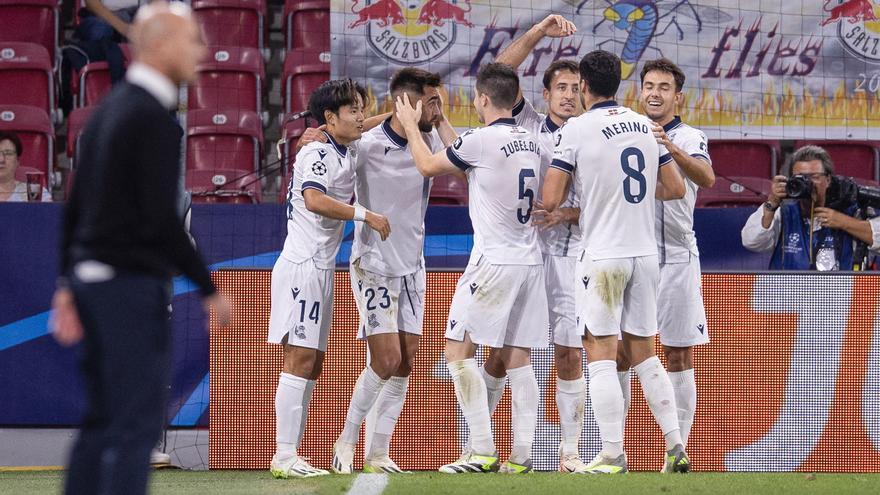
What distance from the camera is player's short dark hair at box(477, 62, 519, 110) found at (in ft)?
20.9

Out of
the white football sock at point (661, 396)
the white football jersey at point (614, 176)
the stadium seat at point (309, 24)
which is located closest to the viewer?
the white football jersey at point (614, 176)

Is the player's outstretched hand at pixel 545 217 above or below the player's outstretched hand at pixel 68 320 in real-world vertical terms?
above

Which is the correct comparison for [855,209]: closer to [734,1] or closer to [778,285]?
[778,285]

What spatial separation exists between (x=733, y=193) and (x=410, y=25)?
126 inches

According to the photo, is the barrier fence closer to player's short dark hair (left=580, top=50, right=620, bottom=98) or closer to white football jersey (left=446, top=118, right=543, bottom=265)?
white football jersey (left=446, top=118, right=543, bottom=265)

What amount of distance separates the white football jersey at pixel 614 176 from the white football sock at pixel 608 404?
59 centimetres

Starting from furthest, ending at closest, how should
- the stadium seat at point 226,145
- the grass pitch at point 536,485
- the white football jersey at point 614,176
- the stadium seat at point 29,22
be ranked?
the stadium seat at point 29,22 → the stadium seat at point 226,145 → the white football jersey at point 614,176 → the grass pitch at point 536,485

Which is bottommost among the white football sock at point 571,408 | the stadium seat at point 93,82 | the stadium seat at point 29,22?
the white football sock at point 571,408

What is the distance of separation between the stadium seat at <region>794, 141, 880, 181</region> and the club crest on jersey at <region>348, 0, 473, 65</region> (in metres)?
3.62

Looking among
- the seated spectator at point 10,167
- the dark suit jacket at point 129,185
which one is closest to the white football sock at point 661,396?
the dark suit jacket at point 129,185

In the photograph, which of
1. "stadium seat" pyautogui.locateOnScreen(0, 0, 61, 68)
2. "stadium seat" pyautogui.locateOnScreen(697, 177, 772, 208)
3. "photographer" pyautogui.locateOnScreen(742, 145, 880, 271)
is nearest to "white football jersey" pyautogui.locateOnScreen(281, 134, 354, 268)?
"photographer" pyautogui.locateOnScreen(742, 145, 880, 271)

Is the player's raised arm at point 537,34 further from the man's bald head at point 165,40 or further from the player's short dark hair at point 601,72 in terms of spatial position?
the man's bald head at point 165,40

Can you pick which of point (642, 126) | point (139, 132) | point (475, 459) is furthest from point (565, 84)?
point (139, 132)

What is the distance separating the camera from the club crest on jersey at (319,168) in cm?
652
